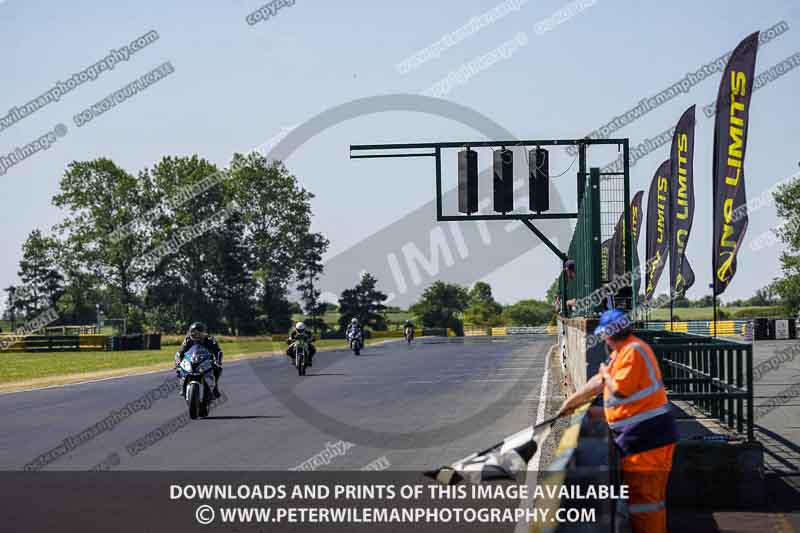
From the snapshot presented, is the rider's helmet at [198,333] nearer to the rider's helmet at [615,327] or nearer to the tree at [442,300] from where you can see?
the rider's helmet at [615,327]

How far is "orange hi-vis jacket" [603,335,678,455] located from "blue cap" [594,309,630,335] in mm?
111

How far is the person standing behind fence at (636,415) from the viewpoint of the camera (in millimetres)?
7262

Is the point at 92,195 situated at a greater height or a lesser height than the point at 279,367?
greater

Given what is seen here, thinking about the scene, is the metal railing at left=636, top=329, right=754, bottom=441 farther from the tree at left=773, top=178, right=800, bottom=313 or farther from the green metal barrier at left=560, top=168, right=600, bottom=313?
the tree at left=773, top=178, right=800, bottom=313

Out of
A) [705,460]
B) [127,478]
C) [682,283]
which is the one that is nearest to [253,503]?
[127,478]

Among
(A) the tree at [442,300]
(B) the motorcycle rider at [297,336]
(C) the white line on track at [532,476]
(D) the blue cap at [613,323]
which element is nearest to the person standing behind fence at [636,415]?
(D) the blue cap at [613,323]

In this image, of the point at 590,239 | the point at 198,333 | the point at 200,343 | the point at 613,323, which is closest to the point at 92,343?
the point at 200,343

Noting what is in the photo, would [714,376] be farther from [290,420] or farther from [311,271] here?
[311,271]

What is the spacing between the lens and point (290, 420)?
17.3 m

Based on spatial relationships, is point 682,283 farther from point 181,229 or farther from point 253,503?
point 181,229

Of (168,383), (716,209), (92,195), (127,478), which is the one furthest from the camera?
(92,195)

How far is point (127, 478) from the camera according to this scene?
1130 centimetres

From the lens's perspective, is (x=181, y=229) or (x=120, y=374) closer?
(x=120, y=374)

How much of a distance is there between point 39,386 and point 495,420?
53.4 feet
